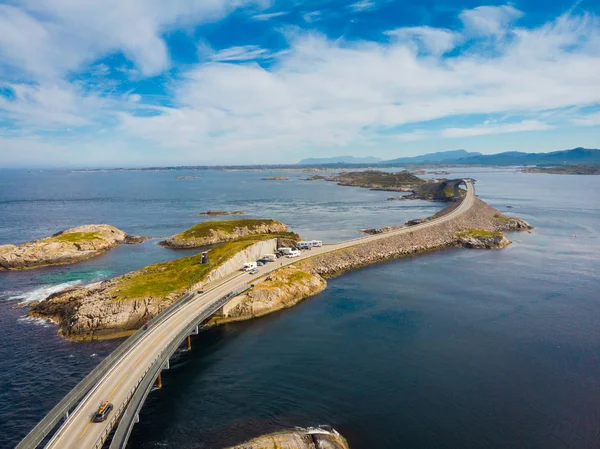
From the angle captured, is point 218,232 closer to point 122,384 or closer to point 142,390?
point 122,384

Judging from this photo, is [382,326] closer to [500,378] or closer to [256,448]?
[500,378]

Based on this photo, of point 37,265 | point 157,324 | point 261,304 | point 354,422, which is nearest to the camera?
point 354,422

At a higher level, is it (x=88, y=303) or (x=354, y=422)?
(x=88, y=303)

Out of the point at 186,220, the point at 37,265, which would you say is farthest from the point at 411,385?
the point at 186,220

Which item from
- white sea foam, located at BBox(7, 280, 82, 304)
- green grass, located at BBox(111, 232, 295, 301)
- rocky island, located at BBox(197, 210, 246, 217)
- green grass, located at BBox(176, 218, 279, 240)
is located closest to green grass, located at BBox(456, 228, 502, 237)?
green grass, located at BBox(176, 218, 279, 240)

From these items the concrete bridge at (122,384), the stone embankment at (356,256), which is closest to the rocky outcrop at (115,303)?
the concrete bridge at (122,384)

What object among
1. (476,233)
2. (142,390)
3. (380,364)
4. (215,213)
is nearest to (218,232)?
(215,213)

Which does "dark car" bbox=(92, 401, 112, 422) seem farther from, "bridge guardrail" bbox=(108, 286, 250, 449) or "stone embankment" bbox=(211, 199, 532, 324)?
"stone embankment" bbox=(211, 199, 532, 324)
